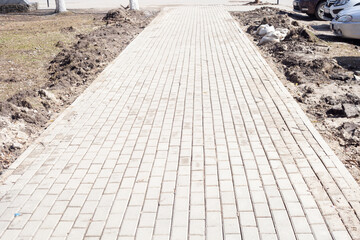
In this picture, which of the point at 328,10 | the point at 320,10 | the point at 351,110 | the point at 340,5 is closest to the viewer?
the point at 351,110

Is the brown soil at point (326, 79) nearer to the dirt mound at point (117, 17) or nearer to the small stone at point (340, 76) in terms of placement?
the small stone at point (340, 76)

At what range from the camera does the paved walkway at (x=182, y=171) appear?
3680mm

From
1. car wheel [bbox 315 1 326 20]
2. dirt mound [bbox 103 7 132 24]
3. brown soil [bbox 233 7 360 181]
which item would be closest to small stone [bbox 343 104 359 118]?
brown soil [bbox 233 7 360 181]

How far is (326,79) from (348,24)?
A: 3.67 metres

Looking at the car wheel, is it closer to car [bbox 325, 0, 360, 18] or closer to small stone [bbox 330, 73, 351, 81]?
car [bbox 325, 0, 360, 18]

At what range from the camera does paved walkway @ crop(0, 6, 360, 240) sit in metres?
3.68

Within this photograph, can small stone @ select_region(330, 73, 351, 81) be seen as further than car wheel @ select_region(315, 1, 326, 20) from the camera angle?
No

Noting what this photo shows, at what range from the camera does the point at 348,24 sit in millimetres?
10609

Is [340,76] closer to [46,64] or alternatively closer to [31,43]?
[46,64]

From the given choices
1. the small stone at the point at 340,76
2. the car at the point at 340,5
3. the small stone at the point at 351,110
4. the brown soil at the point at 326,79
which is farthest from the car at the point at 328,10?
the small stone at the point at 351,110

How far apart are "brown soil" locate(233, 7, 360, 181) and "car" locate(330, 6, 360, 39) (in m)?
0.36

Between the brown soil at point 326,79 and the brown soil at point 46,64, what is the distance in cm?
457

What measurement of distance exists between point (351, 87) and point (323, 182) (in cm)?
384

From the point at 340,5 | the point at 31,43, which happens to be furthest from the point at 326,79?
the point at 31,43
